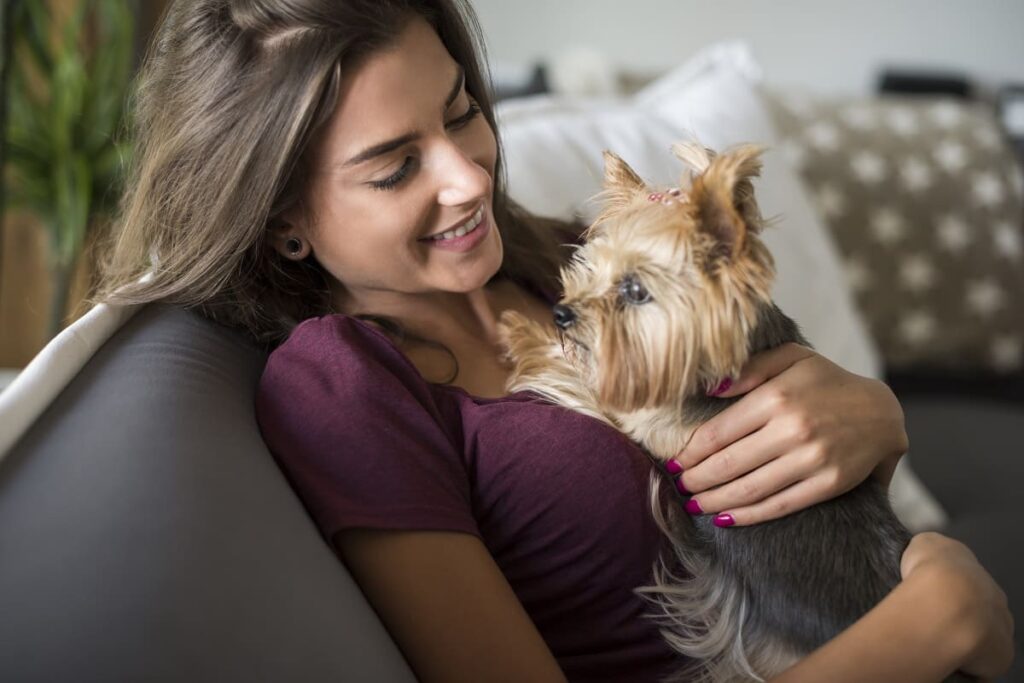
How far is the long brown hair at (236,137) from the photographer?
949 millimetres

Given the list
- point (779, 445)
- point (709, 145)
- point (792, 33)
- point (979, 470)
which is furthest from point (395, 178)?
point (792, 33)

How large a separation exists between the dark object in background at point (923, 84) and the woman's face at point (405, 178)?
2374 millimetres

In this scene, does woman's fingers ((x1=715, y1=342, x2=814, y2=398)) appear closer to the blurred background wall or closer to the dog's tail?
the dog's tail

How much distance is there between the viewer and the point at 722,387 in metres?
0.96

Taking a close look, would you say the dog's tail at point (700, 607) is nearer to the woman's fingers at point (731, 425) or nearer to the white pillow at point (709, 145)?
the woman's fingers at point (731, 425)

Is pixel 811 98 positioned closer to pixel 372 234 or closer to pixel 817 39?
pixel 817 39

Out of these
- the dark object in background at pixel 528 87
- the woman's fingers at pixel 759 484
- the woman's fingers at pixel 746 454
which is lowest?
the woman's fingers at pixel 759 484

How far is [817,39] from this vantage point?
3.10 meters

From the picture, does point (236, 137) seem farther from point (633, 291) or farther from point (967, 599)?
point (967, 599)

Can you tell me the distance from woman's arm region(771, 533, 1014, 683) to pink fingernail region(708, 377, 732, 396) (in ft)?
0.77

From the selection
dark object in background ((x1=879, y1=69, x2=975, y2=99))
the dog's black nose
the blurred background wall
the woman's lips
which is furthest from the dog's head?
dark object in background ((x1=879, y1=69, x2=975, y2=99))

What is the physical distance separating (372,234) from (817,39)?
8.30 feet

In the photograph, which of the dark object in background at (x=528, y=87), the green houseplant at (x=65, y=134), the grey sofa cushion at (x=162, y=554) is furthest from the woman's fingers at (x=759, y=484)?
the green houseplant at (x=65, y=134)

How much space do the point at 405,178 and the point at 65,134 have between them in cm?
153
